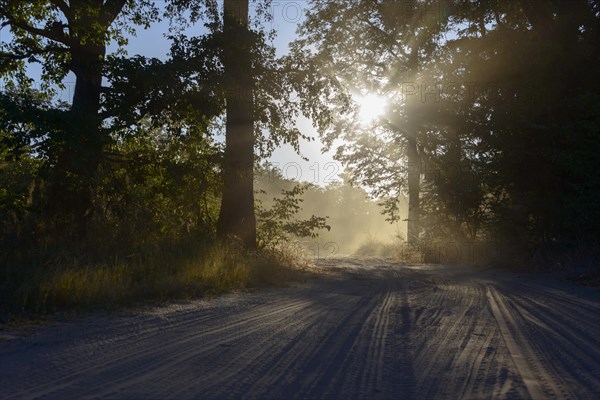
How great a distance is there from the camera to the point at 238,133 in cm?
1377

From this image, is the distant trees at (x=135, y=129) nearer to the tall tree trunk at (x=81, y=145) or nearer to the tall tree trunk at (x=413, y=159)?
the tall tree trunk at (x=81, y=145)

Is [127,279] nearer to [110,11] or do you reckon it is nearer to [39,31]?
[39,31]

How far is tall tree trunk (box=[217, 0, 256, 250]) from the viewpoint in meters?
12.8

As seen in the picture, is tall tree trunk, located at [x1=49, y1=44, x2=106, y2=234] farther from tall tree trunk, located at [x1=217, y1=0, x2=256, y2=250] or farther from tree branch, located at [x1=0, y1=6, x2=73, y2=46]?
tall tree trunk, located at [x1=217, y1=0, x2=256, y2=250]

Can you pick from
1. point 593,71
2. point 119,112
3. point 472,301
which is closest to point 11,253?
point 119,112

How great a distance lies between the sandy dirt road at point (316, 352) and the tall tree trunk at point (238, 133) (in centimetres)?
569

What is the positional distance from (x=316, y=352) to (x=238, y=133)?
9440 millimetres

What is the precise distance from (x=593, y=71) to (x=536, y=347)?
1221 cm

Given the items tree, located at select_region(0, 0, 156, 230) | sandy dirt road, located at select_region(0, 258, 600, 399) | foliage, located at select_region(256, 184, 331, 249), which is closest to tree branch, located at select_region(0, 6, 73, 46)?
tree, located at select_region(0, 0, 156, 230)

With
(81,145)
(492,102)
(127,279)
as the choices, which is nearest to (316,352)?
(127,279)

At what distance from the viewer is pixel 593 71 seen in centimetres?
1483

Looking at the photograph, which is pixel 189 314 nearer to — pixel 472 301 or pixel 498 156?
pixel 472 301

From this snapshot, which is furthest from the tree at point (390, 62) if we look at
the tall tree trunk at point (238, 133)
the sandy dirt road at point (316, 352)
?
the sandy dirt road at point (316, 352)

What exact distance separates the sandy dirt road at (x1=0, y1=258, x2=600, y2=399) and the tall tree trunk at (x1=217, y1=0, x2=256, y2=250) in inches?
224
